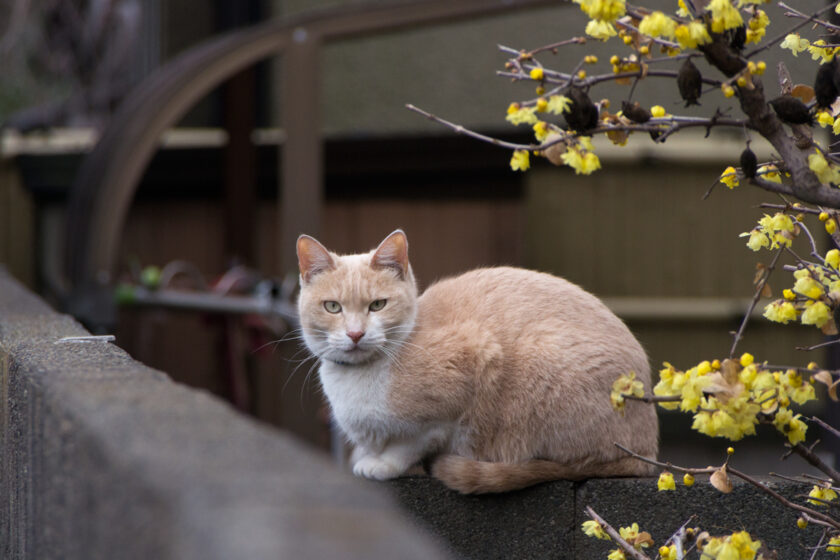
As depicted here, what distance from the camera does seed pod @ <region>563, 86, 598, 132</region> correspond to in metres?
1.59

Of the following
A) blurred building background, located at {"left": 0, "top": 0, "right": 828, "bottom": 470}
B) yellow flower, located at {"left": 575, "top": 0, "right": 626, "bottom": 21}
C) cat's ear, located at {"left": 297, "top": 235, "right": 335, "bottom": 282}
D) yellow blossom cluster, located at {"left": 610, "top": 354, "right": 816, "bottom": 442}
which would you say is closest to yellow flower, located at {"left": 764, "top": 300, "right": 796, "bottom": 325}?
yellow blossom cluster, located at {"left": 610, "top": 354, "right": 816, "bottom": 442}

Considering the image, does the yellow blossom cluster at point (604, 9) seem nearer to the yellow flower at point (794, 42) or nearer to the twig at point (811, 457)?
the yellow flower at point (794, 42)

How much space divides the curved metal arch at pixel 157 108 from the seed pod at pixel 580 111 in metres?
2.73

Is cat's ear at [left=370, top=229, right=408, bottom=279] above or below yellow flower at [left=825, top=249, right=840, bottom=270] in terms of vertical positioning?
below

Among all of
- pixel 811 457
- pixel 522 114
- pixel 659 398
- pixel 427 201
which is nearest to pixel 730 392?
pixel 659 398

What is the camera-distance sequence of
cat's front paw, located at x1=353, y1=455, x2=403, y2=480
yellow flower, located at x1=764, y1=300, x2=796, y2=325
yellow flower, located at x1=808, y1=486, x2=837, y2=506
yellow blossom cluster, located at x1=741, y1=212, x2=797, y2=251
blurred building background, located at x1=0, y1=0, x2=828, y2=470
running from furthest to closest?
1. blurred building background, located at x1=0, y1=0, x2=828, y2=470
2. cat's front paw, located at x1=353, y1=455, x2=403, y2=480
3. yellow flower, located at x1=808, y1=486, x2=837, y2=506
4. yellow blossom cluster, located at x1=741, y1=212, x2=797, y2=251
5. yellow flower, located at x1=764, y1=300, x2=796, y2=325

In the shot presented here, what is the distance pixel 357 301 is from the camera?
229cm

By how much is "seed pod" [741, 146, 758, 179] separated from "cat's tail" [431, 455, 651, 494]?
2.77ft

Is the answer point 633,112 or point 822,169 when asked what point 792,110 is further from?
point 633,112

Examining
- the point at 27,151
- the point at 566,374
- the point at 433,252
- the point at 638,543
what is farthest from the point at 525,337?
the point at 27,151

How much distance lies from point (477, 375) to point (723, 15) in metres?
0.98

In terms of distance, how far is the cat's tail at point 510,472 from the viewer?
6.97 ft

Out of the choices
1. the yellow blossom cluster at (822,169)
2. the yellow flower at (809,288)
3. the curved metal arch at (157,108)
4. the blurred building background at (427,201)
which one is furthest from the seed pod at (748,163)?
the blurred building background at (427,201)

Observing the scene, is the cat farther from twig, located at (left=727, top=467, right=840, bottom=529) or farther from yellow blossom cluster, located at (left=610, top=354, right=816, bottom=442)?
yellow blossom cluster, located at (left=610, top=354, right=816, bottom=442)
